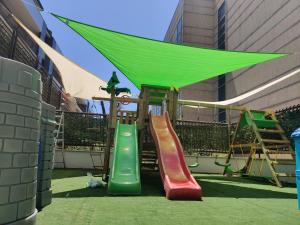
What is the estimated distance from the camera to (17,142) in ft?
7.04

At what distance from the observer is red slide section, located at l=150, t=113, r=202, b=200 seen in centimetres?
489

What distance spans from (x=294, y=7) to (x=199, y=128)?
9.23 m

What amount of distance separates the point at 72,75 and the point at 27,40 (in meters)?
6.26

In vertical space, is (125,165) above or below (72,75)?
below

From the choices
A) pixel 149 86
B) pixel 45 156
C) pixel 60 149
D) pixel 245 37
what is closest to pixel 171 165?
pixel 45 156

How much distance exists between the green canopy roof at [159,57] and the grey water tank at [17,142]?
4.92 m

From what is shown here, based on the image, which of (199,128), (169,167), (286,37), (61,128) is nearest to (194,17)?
(286,37)

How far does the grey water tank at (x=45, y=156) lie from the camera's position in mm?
3555

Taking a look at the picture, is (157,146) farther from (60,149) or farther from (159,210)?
(60,149)

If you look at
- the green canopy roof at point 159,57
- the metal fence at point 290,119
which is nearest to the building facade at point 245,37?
the metal fence at point 290,119

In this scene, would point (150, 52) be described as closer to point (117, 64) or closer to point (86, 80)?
point (117, 64)

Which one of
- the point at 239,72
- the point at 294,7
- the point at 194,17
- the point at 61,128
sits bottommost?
the point at 61,128

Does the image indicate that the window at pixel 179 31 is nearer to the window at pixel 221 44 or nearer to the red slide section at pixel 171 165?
the window at pixel 221 44

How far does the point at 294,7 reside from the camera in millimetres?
16125
